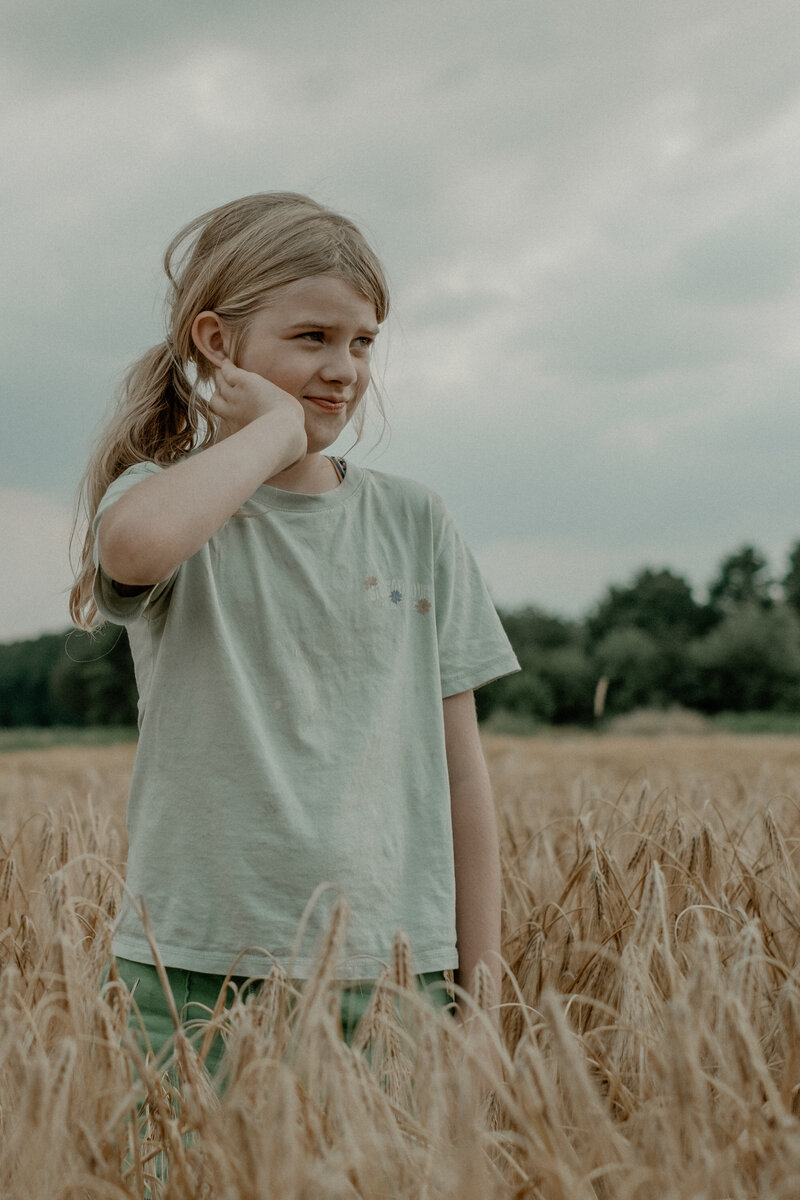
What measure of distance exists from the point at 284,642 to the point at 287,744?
132 millimetres

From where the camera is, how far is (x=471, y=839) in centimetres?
154

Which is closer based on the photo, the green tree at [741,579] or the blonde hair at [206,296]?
the blonde hair at [206,296]

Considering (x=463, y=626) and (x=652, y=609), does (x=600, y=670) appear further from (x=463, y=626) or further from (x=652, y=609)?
(x=463, y=626)

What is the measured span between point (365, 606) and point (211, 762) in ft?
0.96

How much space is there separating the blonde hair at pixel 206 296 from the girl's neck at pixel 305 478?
13cm

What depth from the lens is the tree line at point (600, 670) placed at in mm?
26344

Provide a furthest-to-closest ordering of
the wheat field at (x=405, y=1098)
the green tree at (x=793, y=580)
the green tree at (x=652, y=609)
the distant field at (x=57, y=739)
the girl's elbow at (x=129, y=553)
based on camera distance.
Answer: the green tree at (x=793, y=580) → the green tree at (x=652, y=609) → the distant field at (x=57, y=739) → the girl's elbow at (x=129, y=553) → the wheat field at (x=405, y=1098)

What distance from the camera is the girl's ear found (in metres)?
1.53

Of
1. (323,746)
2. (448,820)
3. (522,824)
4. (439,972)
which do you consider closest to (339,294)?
(323,746)

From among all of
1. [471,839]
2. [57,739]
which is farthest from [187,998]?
[57,739]

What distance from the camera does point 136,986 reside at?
1.35 m

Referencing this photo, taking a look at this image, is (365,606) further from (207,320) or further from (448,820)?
(207,320)

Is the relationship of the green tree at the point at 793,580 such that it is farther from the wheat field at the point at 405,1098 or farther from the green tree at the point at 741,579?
the wheat field at the point at 405,1098

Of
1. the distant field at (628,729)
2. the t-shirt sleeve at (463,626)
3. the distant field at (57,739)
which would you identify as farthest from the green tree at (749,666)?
the t-shirt sleeve at (463,626)
